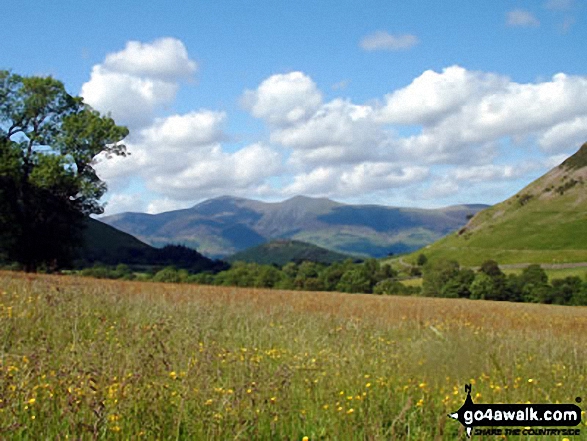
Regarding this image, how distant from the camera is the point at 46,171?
35625 millimetres

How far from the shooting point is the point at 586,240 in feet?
642

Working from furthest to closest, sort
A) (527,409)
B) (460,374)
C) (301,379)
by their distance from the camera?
1. (460,374)
2. (301,379)
3. (527,409)

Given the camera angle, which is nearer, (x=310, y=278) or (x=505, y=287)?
(x=310, y=278)

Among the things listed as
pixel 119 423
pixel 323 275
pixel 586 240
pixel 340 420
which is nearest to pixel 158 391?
pixel 119 423

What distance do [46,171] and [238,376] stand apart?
111 ft

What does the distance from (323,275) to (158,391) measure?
9375 centimetres

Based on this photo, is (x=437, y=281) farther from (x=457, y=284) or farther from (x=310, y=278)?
(x=310, y=278)

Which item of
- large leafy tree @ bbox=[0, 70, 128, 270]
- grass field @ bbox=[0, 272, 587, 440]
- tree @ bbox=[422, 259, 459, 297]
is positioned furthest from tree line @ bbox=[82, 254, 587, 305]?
grass field @ bbox=[0, 272, 587, 440]

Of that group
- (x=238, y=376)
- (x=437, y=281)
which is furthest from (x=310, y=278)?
(x=238, y=376)

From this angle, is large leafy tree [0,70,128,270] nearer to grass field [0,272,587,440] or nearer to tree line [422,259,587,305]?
grass field [0,272,587,440]

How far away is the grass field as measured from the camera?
483 cm

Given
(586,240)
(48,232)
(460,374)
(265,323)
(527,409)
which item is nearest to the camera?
(527,409)

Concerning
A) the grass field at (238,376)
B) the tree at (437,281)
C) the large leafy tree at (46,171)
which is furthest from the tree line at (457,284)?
the grass field at (238,376)

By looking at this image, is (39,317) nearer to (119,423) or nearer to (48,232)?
(119,423)
